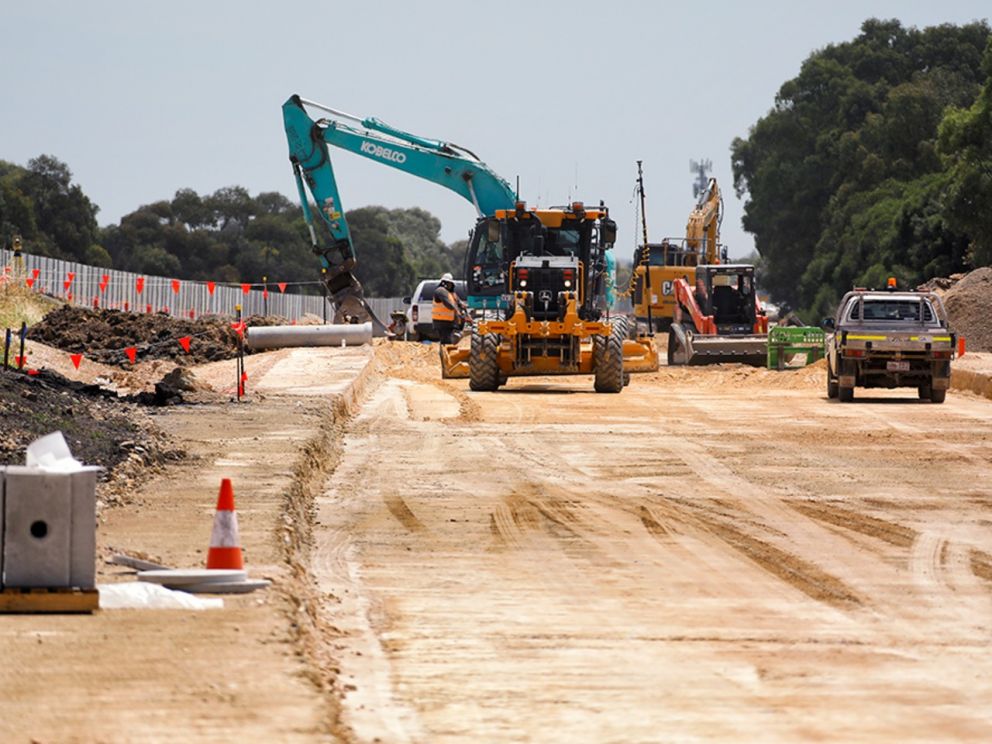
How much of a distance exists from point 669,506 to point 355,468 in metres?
4.33

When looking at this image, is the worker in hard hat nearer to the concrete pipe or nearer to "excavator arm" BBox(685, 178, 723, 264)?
the concrete pipe

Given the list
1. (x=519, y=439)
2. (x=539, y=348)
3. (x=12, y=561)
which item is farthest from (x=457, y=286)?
(x=12, y=561)

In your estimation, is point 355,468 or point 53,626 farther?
point 355,468

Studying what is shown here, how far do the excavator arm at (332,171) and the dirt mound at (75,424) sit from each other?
26.8 m

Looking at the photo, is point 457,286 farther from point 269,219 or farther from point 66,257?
point 269,219

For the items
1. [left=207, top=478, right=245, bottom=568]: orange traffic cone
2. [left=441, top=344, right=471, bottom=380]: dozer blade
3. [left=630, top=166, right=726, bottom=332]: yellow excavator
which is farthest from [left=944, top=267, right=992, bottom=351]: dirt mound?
[left=207, top=478, right=245, bottom=568]: orange traffic cone

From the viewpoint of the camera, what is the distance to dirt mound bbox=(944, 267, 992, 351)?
50.2 metres

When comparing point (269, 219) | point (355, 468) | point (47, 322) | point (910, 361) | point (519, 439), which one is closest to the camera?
point (355, 468)

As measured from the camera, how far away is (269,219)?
420 feet

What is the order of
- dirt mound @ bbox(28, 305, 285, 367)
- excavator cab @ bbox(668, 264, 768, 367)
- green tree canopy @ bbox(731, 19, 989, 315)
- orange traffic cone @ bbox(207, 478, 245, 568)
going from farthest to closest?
green tree canopy @ bbox(731, 19, 989, 315) → excavator cab @ bbox(668, 264, 768, 367) → dirt mound @ bbox(28, 305, 285, 367) → orange traffic cone @ bbox(207, 478, 245, 568)

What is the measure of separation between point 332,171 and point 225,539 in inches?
1551

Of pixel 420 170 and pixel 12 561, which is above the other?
pixel 420 170

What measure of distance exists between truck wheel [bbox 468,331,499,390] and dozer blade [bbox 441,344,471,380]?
2.71 metres

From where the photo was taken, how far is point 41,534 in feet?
31.8
